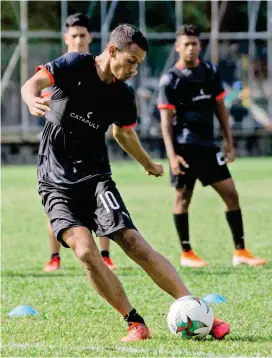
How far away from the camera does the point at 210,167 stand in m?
10.2

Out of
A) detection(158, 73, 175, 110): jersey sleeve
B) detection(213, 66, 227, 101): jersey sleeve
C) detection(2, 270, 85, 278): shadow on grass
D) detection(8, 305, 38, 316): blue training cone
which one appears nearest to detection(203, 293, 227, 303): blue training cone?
detection(8, 305, 38, 316): blue training cone

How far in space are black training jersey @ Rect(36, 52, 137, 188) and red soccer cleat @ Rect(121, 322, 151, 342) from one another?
3.35 ft

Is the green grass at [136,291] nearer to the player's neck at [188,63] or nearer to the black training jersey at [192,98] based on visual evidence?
the black training jersey at [192,98]

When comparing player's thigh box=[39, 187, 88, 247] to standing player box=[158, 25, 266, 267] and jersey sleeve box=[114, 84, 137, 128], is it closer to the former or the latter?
jersey sleeve box=[114, 84, 137, 128]

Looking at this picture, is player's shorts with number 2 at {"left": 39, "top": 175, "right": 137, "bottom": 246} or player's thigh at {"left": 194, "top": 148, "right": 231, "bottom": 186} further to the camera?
player's thigh at {"left": 194, "top": 148, "right": 231, "bottom": 186}

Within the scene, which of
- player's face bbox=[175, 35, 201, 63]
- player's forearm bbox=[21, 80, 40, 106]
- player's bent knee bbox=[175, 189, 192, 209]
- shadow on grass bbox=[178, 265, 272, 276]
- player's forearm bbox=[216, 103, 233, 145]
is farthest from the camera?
player's bent knee bbox=[175, 189, 192, 209]

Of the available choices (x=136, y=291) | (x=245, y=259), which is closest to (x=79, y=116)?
(x=136, y=291)

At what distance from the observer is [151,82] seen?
33875 millimetres

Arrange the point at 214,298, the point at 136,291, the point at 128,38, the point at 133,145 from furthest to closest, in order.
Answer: the point at 136,291 < the point at 214,298 < the point at 133,145 < the point at 128,38

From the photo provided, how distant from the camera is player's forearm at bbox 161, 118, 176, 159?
10252mm

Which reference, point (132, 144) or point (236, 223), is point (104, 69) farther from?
point (236, 223)

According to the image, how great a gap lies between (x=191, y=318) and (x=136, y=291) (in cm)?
232

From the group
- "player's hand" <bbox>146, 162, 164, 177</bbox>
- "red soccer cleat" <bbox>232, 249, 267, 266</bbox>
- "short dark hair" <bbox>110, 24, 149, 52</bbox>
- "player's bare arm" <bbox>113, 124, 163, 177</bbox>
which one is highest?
"short dark hair" <bbox>110, 24, 149, 52</bbox>

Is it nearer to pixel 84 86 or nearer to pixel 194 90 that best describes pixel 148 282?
pixel 194 90
